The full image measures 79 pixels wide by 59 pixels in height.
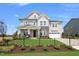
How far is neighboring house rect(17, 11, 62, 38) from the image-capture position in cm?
2392

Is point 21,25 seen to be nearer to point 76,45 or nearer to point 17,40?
point 17,40

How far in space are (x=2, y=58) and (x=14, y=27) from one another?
1.19 meters

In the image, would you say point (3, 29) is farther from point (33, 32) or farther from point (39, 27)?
point (39, 27)

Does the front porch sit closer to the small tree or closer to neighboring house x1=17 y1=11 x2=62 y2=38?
neighboring house x1=17 y1=11 x2=62 y2=38

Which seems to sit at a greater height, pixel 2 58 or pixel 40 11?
pixel 40 11

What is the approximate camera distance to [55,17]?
78.1 ft

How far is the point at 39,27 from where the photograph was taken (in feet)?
79.0

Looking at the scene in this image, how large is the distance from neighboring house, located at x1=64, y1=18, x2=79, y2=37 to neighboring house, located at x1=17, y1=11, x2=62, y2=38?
0.23 metres

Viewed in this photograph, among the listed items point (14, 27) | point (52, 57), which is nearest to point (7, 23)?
point (14, 27)

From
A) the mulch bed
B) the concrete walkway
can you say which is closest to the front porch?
the mulch bed

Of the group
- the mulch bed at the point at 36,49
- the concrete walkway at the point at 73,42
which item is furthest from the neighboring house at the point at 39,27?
the mulch bed at the point at 36,49

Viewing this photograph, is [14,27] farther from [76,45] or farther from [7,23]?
[76,45]

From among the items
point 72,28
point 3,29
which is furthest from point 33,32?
point 72,28

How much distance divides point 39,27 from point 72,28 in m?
1.12
